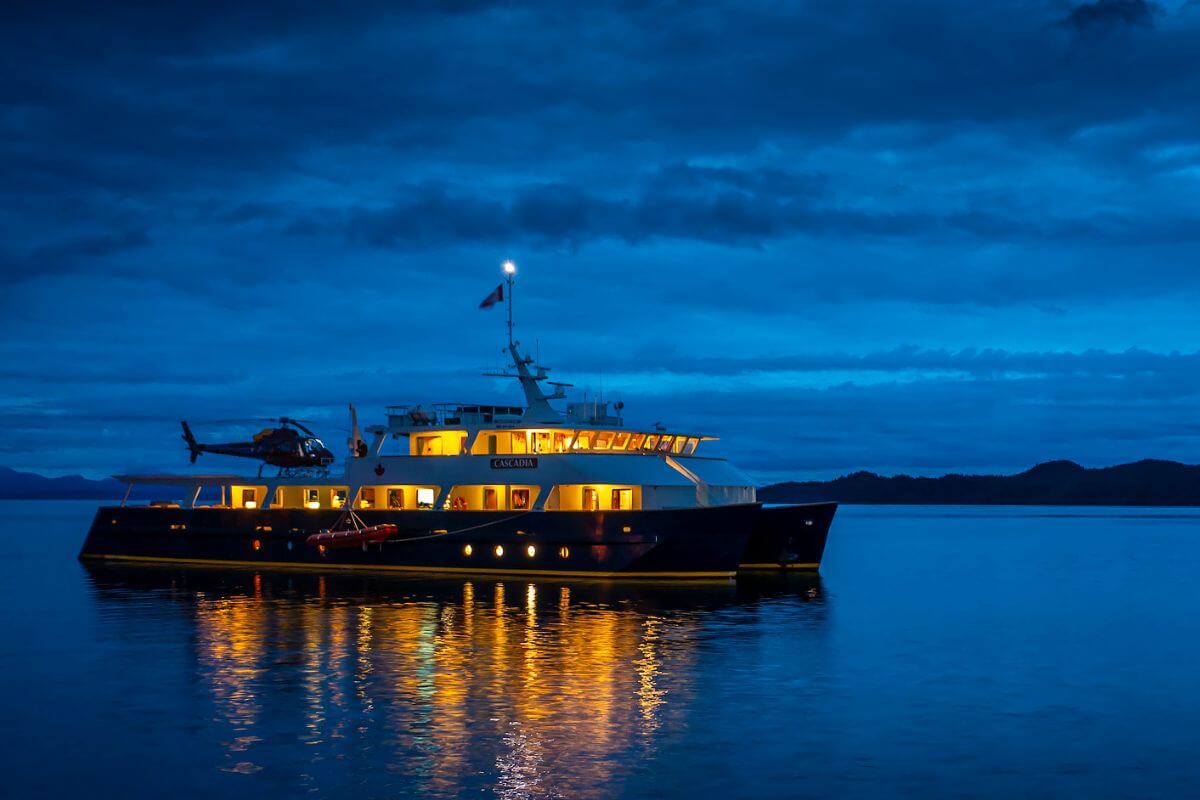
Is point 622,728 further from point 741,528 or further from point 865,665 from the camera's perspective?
point 741,528

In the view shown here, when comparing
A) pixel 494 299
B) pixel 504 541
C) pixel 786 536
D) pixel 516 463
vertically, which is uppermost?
pixel 494 299

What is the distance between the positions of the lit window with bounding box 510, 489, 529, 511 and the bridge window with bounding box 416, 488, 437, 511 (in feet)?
14.2

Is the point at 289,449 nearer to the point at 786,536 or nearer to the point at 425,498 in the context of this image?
the point at 425,498

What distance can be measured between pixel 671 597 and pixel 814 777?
24579 millimetres

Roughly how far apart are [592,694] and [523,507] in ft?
83.8

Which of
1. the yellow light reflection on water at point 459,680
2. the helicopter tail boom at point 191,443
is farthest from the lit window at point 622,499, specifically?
the helicopter tail boom at point 191,443

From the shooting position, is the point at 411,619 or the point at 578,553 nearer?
the point at 411,619

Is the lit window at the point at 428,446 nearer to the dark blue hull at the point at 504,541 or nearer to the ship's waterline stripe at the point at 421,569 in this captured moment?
the dark blue hull at the point at 504,541

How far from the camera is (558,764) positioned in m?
18.3

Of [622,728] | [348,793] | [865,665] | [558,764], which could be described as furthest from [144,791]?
[865,665]

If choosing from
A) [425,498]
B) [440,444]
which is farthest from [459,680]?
[440,444]

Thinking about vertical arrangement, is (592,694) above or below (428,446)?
below

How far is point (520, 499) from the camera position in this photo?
49.4 m

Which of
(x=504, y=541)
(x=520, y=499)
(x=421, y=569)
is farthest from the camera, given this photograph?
(x=421, y=569)
